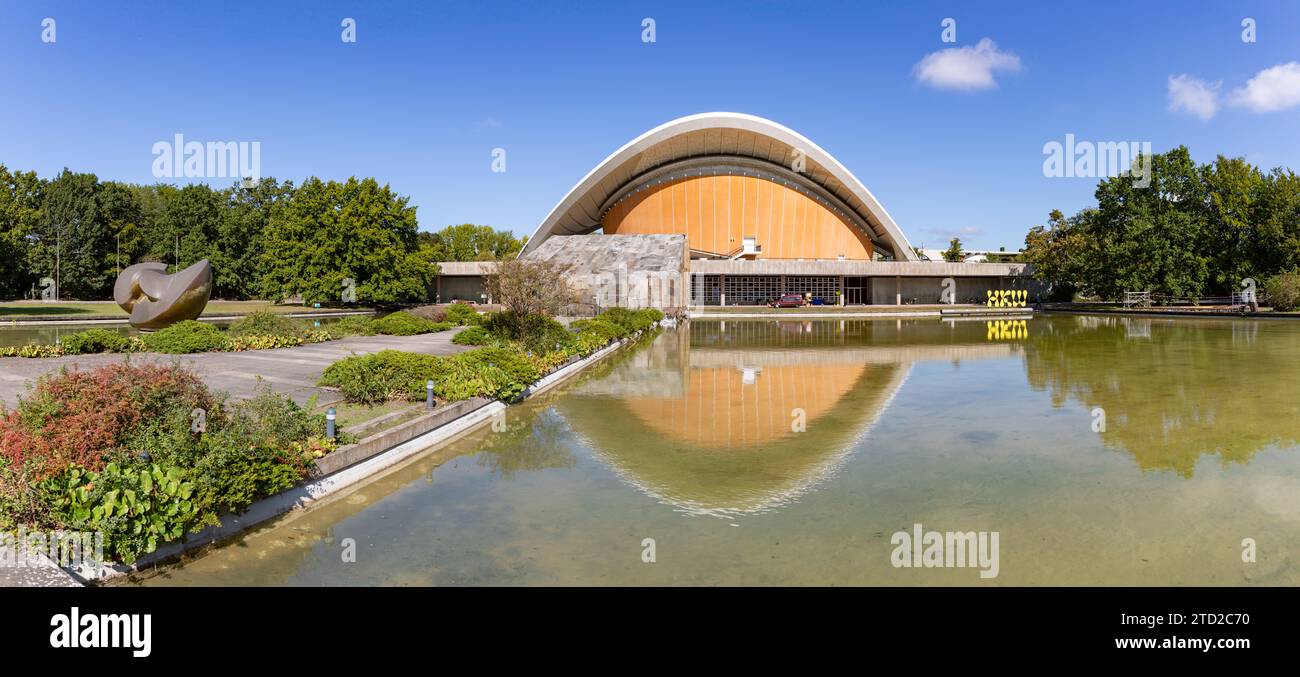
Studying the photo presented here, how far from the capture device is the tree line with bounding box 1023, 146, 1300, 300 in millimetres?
39812

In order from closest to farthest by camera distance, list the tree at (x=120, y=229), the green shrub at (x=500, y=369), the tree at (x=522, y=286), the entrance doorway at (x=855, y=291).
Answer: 1. the green shrub at (x=500, y=369)
2. the tree at (x=522, y=286)
3. the entrance doorway at (x=855, y=291)
4. the tree at (x=120, y=229)

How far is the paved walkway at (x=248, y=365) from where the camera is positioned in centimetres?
1088

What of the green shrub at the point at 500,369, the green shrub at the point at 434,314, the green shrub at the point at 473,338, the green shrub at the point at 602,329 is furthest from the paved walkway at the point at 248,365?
the green shrub at the point at 434,314

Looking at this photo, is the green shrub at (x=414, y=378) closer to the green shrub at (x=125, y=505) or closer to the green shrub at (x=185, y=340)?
the green shrub at (x=125, y=505)

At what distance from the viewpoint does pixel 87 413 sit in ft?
18.0

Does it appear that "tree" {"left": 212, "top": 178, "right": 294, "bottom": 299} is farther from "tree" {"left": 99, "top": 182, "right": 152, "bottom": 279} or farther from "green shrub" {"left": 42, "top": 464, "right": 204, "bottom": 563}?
"green shrub" {"left": 42, "top": 464, "right": 204, "bottom": 563}

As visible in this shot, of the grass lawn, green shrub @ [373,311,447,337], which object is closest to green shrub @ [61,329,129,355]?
green shrub @ [373,311,447,337]

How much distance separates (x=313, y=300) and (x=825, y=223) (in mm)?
39986

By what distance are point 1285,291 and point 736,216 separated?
34959mm

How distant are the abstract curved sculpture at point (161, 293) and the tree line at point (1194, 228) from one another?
151ft

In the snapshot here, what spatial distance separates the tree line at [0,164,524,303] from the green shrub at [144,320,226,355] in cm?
2704
